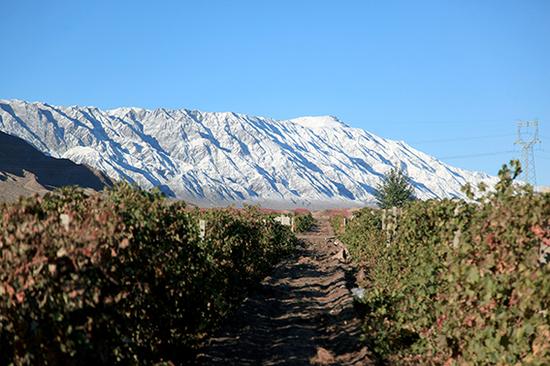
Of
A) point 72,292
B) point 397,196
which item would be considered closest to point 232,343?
point 72,292

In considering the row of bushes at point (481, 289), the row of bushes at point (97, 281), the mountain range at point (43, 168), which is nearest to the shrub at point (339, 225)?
the row of bushes at point (481, 289)

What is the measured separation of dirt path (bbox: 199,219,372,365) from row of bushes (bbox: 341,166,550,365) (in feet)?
3.06

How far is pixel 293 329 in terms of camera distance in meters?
14.0

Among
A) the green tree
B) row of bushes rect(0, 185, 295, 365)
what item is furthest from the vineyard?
the green tree

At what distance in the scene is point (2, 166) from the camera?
427 feet

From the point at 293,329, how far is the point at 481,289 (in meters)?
6.78

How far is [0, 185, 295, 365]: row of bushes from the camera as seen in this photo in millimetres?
5559

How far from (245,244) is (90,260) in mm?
12652

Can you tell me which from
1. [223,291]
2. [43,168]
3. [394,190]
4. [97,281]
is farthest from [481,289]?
[43,168]

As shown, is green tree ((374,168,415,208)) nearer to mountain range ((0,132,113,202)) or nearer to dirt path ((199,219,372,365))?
dirt path ((199,219,372,365))

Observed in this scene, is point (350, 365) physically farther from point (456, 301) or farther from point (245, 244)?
point (245, 244)

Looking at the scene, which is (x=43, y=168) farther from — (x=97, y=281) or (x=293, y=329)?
(x=97, y=281)

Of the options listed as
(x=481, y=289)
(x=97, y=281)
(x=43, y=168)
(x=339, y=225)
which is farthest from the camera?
(x=43, y=168)

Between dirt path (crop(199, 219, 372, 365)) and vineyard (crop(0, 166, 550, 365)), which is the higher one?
vineyard (crop(0, 166, 550, 365))
